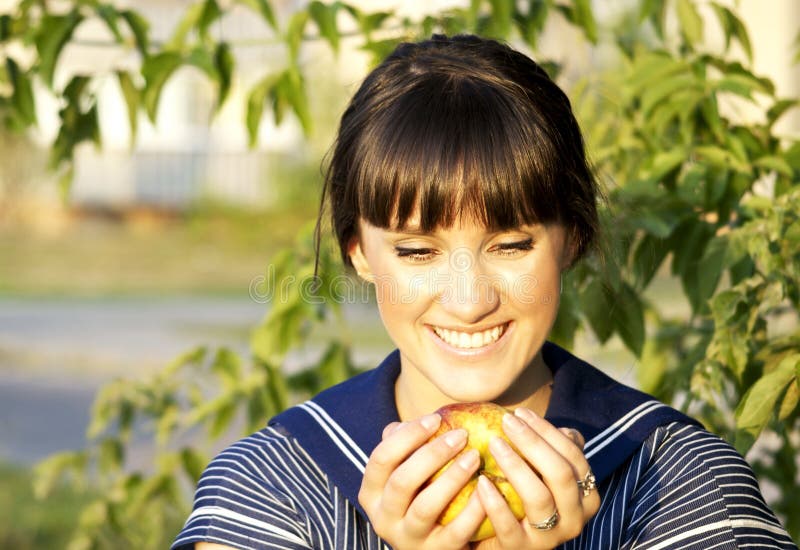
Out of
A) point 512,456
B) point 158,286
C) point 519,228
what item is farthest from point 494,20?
point 158,286

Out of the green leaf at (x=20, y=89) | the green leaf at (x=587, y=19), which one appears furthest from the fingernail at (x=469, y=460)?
the green leaf at (x=20, y=89)

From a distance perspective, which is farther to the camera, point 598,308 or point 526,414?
point 598,308

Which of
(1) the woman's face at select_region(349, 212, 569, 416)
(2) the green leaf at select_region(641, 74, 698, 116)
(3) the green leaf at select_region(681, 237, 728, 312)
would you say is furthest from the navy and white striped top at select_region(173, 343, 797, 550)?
(2) the green leaf at select_region(641, 74, 698, 116)

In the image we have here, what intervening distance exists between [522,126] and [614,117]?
102cm

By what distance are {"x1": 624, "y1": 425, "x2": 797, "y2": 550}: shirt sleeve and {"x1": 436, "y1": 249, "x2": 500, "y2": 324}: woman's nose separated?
0.33m

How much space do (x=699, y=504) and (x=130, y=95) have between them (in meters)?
1.52

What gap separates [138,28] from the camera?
8.09ft

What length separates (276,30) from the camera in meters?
2.42

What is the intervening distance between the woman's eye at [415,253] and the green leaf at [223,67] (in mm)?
933

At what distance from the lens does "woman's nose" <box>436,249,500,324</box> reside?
1.59 metres

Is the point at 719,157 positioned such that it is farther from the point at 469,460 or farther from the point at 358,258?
the point at 469,460

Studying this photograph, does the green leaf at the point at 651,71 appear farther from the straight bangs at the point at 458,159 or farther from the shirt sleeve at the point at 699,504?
the shirt sleeve at the point at 699,504

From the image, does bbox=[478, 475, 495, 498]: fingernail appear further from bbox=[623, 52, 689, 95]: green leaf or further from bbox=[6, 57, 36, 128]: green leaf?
bbox=[6, 57, 36, 128]: green leaf

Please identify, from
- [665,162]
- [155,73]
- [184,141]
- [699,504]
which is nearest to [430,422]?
[699,504]
